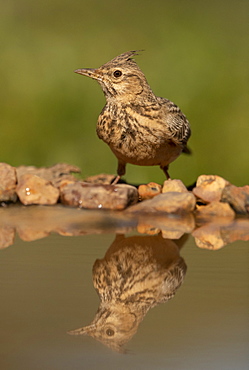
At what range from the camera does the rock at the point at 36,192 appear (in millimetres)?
5625

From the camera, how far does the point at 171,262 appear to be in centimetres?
367

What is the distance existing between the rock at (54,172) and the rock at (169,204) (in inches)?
44.3

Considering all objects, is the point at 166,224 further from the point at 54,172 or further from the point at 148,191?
the point at 54,172

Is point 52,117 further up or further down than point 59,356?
further up

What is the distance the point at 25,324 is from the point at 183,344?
60 centimetres

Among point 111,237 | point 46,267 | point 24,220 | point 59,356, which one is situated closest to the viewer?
point 59,356

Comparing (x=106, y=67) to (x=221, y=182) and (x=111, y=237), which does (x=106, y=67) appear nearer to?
(x=221, y=182)

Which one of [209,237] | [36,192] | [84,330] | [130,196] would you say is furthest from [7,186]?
[84,330]

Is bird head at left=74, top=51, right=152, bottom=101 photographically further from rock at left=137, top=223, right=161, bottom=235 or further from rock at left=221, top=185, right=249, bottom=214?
rock at left=137, top=223, right=161, bottom=235

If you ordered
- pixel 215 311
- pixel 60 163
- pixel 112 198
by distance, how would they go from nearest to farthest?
pixel 215 311 → pixel 112 198 → pixel 60 163

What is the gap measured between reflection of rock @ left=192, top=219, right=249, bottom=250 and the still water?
0.05 metres

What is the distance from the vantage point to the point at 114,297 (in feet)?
9.80

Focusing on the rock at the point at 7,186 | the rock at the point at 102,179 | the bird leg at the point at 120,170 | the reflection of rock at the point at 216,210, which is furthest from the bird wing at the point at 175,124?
the rock at the point at 7,186

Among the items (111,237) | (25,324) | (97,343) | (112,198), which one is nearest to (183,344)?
(97,343)
